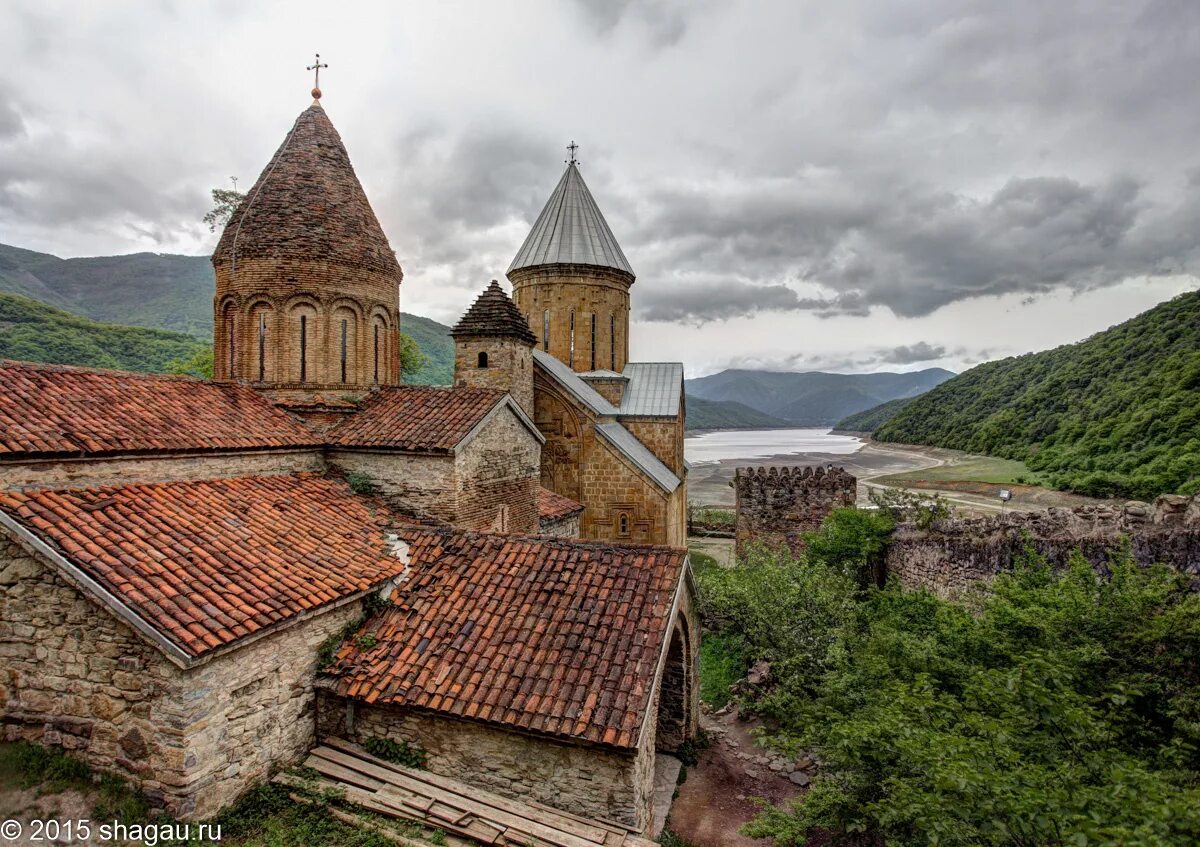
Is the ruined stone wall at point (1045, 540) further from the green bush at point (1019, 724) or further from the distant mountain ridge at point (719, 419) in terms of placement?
the distant mountain ridge at point (719, 419)

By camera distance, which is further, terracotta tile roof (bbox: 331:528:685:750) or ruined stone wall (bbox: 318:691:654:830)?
terracotta tile roof (bbox: 331:528:685:750)

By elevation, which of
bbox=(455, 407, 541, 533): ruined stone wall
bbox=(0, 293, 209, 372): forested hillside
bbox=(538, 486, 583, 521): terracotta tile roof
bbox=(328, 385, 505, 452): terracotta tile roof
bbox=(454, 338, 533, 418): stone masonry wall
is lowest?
bbox=(538, 486, 583, 521): terracotta tile roof

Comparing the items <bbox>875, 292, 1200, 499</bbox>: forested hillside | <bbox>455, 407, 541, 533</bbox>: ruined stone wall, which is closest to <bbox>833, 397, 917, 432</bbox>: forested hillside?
<bbox>875, 292, 1200, 499</bbox>: forested hillside

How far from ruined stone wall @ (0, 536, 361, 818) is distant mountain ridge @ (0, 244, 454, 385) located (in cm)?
6397

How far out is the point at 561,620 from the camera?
6.06 m

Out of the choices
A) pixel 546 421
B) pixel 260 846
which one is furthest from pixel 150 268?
→ pixel 260 846

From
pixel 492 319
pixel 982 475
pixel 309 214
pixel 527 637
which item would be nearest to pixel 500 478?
pixel 492 319

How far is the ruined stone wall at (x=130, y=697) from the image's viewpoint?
4.73 metres

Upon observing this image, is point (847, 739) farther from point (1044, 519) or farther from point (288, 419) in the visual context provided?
point (288, 419)

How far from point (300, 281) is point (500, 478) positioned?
4.80 meters

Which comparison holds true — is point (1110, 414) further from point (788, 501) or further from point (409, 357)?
point (409, 357)

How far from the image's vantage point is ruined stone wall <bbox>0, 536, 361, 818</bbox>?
4.73m

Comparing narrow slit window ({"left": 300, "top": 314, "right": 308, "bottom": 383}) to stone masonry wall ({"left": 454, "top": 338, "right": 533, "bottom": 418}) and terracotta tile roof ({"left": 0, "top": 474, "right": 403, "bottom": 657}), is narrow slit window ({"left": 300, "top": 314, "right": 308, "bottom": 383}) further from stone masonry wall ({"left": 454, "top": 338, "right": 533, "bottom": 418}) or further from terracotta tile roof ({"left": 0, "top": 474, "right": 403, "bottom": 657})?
terracotta tile roof ({"left": 0, "top": 474, "right": 403, "bottom": 657})

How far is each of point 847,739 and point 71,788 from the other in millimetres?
6832
